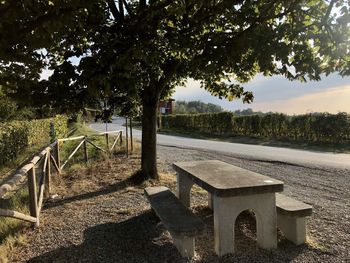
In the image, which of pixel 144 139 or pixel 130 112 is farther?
pixel 130 112

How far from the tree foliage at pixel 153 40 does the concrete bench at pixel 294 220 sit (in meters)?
1.84

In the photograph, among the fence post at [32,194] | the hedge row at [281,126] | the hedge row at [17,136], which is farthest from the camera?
the hedge row at [281,126]

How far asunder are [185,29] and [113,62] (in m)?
1.29

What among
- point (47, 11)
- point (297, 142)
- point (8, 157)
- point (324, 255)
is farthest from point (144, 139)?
point (297, 142)

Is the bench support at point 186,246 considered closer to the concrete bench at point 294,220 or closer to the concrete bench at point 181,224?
the concrete bench at point 181,224

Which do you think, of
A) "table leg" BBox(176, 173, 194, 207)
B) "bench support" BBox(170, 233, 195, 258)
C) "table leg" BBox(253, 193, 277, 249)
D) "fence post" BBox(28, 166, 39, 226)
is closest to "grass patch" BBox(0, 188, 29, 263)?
"fence post" BBox(28, 166, 39, 226)

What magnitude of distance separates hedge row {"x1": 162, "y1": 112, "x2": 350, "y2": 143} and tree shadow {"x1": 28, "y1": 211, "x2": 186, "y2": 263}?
1891 centimetres

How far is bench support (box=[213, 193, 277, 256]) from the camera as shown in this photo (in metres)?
4.46

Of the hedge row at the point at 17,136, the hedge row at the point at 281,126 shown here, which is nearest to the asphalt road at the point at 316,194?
the hedge row at the point at 17,136

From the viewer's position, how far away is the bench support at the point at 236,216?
14.6ft

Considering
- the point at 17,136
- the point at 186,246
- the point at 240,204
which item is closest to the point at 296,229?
the point at 240,204

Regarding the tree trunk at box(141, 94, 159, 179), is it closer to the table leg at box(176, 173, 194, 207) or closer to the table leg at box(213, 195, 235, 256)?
the table leg at box(176, 173, 194, 207)

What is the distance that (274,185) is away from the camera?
14.8 feet

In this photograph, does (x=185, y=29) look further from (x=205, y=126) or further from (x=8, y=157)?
(x=205, y=126)
